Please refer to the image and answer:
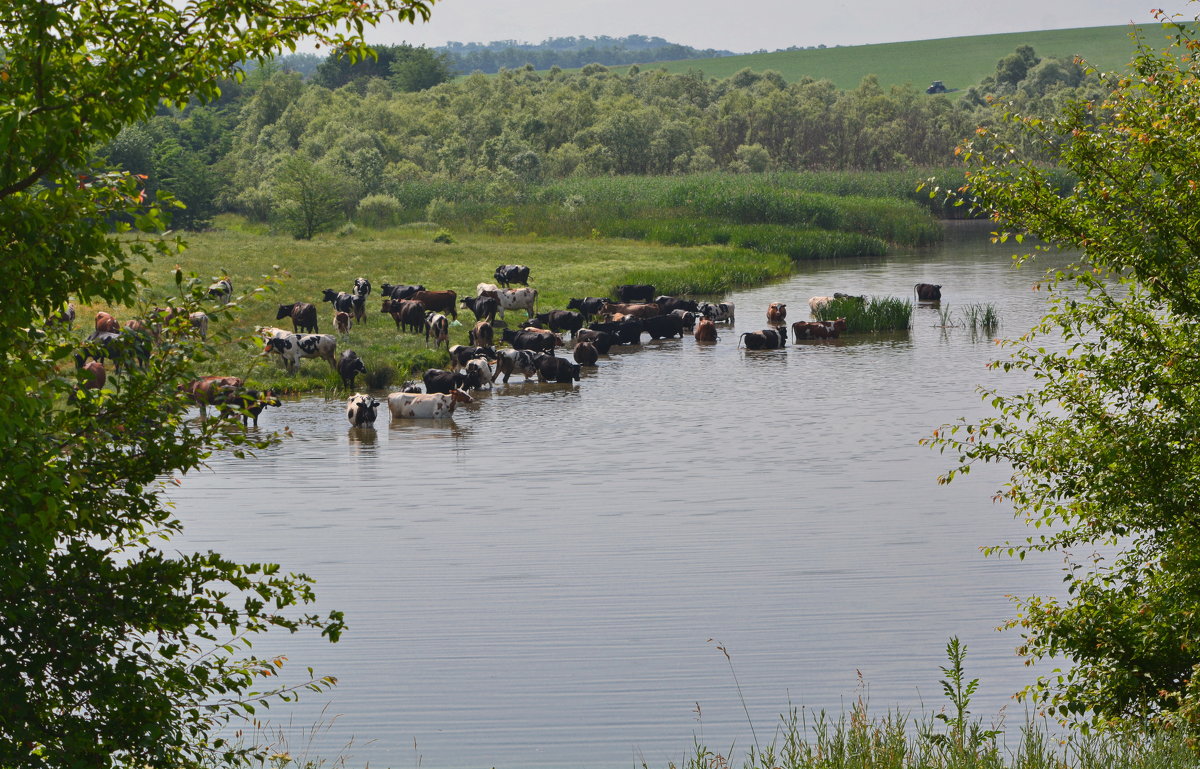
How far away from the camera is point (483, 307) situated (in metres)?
31.5

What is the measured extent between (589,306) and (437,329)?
691cm

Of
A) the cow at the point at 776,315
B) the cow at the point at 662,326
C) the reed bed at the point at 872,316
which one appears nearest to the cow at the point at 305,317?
the cow at the point at 662,326

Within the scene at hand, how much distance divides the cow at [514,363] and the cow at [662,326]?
22.4ft

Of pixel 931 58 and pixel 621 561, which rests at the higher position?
pixel 931 58

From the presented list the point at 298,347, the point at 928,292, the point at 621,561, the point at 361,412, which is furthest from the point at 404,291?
the point at 621,561

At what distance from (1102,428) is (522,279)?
99.7ft

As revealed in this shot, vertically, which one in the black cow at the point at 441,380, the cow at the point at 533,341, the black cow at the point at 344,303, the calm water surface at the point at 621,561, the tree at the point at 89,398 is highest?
the tree at the point at 89,398

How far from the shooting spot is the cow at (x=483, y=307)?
3150 cm

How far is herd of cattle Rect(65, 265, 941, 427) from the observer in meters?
24.0

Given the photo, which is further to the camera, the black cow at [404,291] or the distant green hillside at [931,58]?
the distant green hillside at [931,58]

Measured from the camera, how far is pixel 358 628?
11992 millimetres

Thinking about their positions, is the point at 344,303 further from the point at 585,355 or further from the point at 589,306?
the point at 589,306

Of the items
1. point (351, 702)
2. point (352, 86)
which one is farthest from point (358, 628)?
point (352, 86)

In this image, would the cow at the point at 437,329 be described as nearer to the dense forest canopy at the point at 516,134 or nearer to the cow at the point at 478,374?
the cow at the point at 478,374
